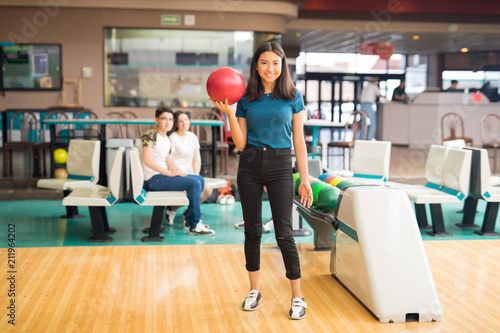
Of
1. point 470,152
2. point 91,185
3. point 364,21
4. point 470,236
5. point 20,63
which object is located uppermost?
point 364,21

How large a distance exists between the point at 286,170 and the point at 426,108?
37.2 ft

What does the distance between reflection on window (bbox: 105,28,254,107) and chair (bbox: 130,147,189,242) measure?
5970 mm

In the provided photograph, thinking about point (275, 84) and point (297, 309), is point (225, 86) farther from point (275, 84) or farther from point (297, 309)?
point (297, 309)

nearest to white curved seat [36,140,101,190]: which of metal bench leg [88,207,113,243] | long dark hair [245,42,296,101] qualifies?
metal bench leg [88,207,113,243]

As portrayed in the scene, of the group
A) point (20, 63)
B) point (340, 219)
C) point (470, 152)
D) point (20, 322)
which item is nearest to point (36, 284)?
point (20, 322)

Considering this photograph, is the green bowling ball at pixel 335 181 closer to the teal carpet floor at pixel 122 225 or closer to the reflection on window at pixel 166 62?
the teal carpet floor at pixel 122 225

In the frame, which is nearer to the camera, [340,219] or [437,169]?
[340,219]

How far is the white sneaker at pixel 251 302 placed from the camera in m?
2.99

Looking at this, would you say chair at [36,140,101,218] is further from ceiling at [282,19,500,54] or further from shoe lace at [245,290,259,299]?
ceiling at [282,19,500,54]

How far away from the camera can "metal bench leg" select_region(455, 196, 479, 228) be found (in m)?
5.74

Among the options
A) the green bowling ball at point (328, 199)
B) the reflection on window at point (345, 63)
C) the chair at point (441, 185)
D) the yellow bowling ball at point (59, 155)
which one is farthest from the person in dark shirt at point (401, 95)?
the green bowling ball at point (328, 199)

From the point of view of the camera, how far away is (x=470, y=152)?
501cm

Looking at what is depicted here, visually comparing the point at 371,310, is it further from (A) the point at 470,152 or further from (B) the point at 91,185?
(B) the point at 91,185

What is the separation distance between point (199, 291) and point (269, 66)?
4.56ft
